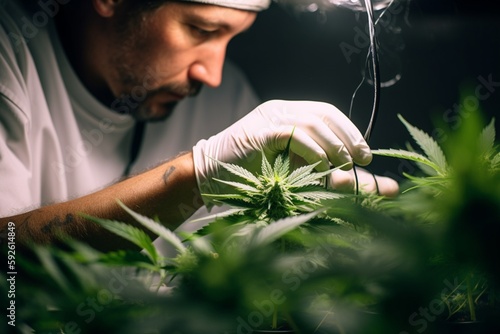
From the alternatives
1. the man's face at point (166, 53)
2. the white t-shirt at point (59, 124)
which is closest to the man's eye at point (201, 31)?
Result: the man's face at point (166, 53)

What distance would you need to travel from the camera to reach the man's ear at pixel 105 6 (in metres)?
1.82

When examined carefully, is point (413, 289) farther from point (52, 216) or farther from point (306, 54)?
point (306, 54)

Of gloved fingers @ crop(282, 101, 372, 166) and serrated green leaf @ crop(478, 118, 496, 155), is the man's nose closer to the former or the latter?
gloved fingers @ crop(282, 101, 372, 166)

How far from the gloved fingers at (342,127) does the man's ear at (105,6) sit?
81 cm

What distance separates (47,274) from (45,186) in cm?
156

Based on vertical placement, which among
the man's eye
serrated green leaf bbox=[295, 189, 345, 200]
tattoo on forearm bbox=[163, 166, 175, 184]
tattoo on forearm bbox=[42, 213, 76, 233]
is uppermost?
the man's eye

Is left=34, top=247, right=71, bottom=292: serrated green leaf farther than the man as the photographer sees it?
No

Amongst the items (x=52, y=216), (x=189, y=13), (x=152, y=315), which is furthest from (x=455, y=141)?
(x=189, y=13)

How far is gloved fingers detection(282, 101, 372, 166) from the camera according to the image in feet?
4.19

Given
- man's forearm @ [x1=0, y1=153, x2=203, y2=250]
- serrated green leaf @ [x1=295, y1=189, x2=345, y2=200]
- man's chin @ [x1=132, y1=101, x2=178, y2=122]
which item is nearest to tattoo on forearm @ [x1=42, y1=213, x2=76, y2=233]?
man's forearm @ [x1=0, y1=153, x2=203, y2=250]

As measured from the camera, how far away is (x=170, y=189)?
140cm

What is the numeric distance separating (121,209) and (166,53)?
689 millimetres

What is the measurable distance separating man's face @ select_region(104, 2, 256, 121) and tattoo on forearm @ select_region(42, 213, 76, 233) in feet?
1.93

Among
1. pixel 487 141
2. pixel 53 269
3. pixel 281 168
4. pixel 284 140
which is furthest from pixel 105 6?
pixel 53 269
